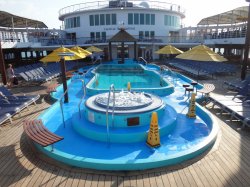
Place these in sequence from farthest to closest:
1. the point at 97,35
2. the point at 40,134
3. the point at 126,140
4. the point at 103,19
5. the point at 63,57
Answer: the point at 97,35, the point at 103,19, the point at 63,57, the point at 126,140, the point at 40,134

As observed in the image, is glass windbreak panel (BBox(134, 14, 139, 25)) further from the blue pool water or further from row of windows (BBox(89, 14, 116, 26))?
the blue pool water

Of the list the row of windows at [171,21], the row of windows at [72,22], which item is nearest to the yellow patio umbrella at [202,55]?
the row of windows at [171,21]

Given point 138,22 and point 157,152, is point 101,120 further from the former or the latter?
point 138,22

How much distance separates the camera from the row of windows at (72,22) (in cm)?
3515

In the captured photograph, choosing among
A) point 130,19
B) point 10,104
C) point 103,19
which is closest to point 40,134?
point 10,104

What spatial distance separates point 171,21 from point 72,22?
55.2 feet

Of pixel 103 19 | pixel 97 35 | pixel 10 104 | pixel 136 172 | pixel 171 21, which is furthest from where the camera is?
pixel 171 21

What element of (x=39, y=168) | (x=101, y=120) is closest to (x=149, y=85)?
(x=101, y=120)

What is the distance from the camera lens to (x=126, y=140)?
6547 mm

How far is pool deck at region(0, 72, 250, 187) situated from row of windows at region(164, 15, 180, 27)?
106ft

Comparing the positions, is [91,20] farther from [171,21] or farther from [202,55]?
[202,55]

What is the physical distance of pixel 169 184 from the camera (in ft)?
14.8

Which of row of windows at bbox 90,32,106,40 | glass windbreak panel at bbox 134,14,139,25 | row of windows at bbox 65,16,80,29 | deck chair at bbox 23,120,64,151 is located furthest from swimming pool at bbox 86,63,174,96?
row of windows at bbox 65,16,80,29

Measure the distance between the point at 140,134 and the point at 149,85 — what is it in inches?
427
